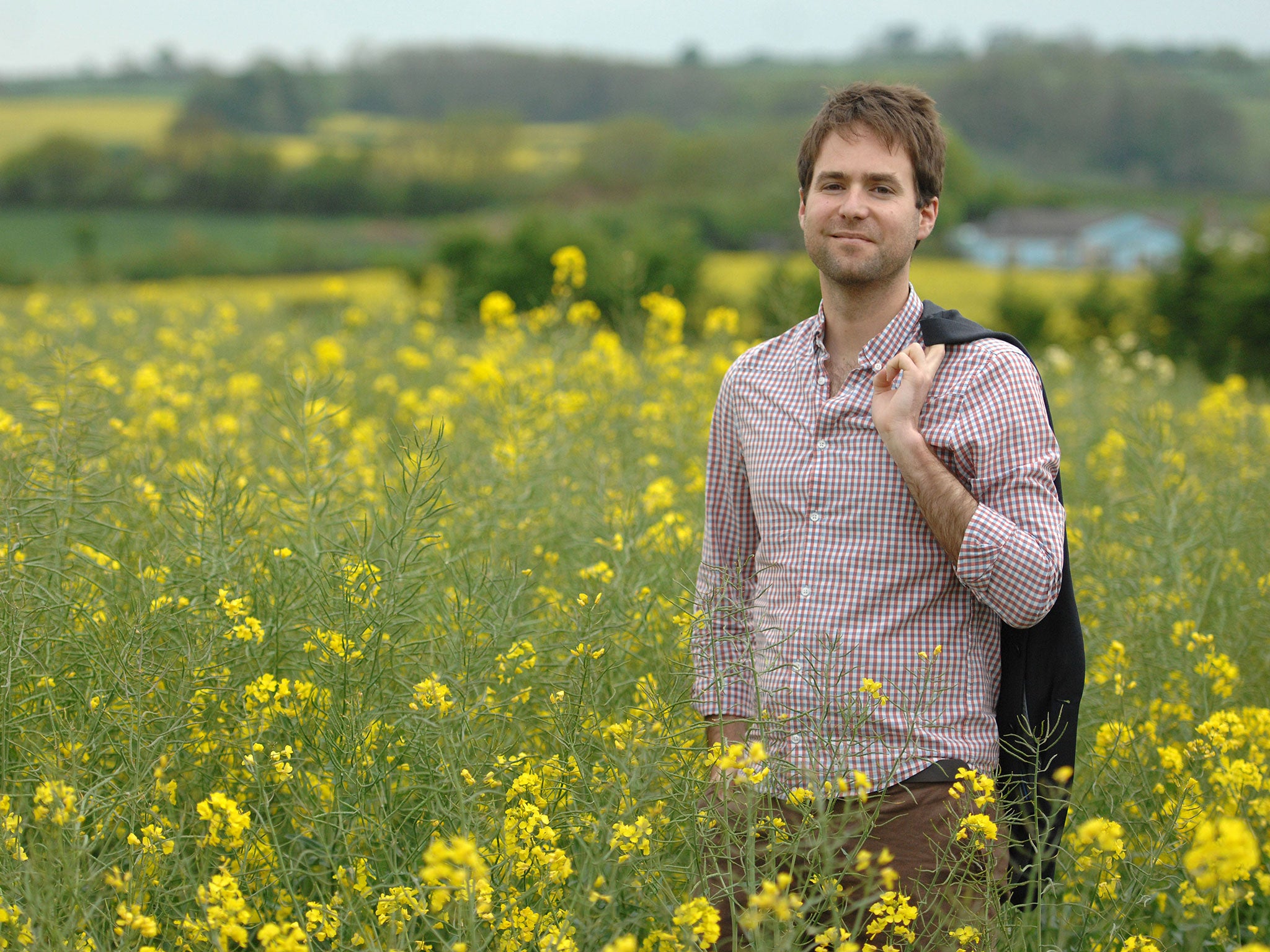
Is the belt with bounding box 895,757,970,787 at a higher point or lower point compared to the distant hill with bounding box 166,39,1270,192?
lower

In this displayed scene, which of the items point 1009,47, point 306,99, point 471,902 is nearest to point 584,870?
point 471,902

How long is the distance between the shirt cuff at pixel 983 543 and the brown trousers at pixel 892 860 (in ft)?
1.38

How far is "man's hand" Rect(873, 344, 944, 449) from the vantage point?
2.25 m

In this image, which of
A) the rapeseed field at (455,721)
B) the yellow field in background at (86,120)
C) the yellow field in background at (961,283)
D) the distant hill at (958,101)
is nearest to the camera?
the rapeseed field at (455,721)

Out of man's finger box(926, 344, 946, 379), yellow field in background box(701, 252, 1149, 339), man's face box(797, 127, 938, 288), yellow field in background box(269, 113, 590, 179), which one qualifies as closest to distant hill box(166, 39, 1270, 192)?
yellow field in background box(269, 113, 590, 179)

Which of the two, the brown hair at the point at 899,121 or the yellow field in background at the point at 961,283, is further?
the yellow field in background at the point at 961,283

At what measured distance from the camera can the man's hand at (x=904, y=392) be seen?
225 centimetres

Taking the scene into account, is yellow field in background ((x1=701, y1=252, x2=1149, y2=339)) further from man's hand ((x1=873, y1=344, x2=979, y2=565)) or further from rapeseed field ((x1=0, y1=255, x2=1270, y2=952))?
man's hand ((x1=873, y1=344, x2=979, y2=565))

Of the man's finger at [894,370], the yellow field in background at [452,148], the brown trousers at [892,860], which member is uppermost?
the yellow field in background at [452,148]

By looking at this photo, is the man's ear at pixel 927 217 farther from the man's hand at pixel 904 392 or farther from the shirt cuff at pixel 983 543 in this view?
the shirt cuff at pixel 983 543

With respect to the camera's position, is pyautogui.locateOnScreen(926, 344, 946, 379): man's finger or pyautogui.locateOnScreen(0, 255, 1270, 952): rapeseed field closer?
pyautogui.locateOnScreen(0, 255, 1270, 952): rapeseed field

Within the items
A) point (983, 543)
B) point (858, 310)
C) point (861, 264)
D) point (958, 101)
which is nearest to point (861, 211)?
point (861, 264)

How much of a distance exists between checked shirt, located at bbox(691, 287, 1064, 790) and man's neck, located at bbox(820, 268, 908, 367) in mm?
33

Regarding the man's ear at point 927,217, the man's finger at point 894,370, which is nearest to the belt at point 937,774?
the man's finger at point 894,370
